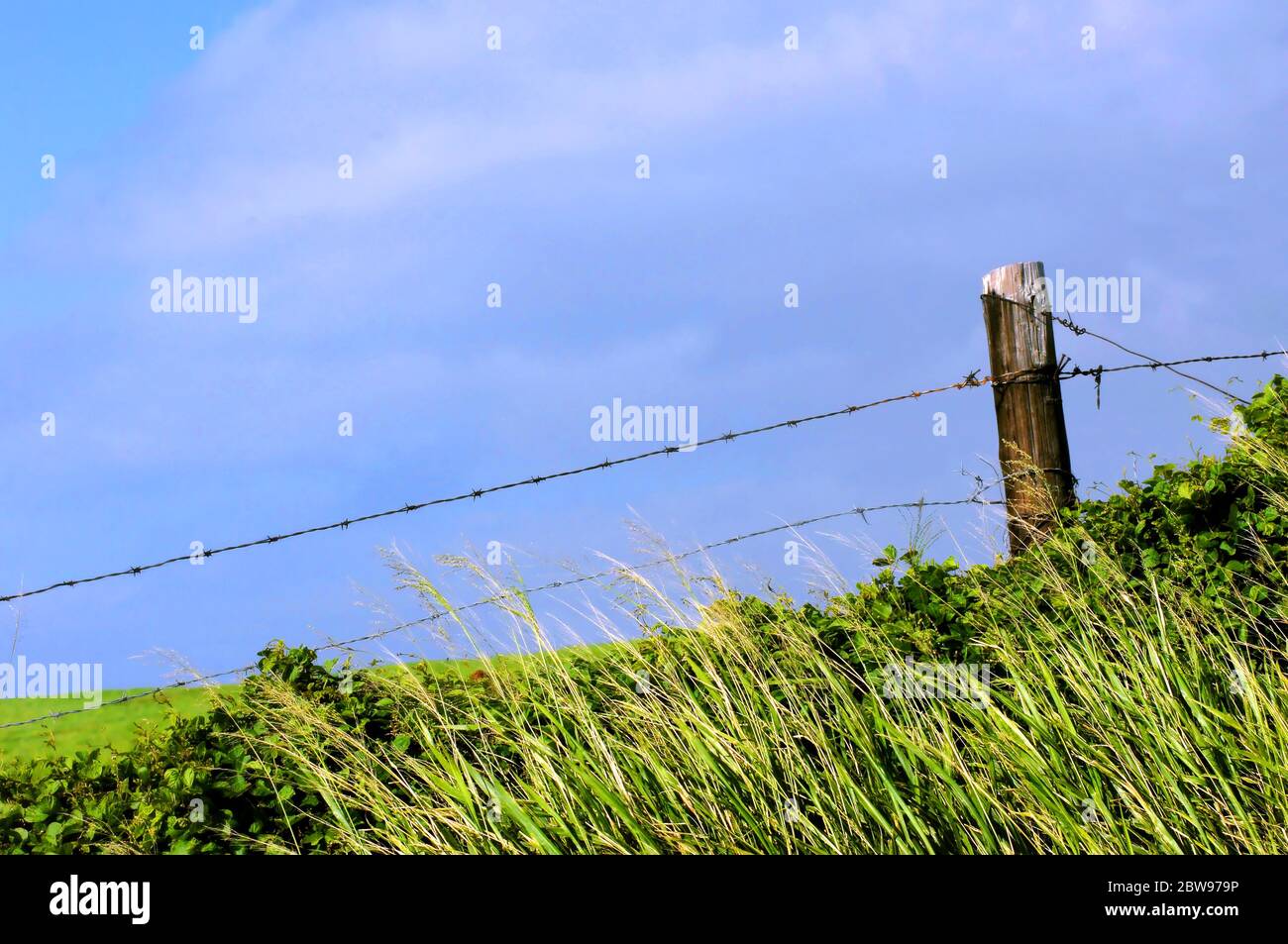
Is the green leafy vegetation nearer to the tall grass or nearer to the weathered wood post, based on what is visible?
the tall grass

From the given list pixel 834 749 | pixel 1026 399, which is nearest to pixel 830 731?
pixel 834 749

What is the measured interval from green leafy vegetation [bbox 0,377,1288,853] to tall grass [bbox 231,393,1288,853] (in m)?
0.02

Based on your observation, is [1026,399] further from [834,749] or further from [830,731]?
[834,749]

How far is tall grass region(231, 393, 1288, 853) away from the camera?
3.60 metres

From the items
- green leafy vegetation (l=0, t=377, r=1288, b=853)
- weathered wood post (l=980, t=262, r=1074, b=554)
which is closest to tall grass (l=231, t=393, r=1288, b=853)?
green leafy vegetation (l=0, t=377, r=1288, b=853)

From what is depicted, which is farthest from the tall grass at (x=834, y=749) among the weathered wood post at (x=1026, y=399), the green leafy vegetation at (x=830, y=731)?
the weathered wood post at (x=1026, y=399)

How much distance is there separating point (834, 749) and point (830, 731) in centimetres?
43

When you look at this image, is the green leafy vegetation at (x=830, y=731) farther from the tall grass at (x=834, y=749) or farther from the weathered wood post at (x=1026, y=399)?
the weathered wood post at (x=1026, y=399)
